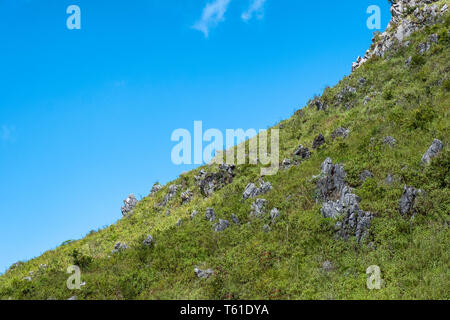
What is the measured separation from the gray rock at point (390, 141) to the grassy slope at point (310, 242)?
33 centimetres

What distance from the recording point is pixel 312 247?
16828mm

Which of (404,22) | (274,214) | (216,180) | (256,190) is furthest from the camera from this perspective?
(404,22)

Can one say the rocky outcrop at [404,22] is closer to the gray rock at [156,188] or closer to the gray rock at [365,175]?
the gray rock at [365,175]

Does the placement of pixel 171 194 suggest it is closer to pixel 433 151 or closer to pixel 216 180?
pixel 216 180

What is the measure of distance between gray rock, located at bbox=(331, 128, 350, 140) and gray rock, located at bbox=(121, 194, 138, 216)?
23929 mm

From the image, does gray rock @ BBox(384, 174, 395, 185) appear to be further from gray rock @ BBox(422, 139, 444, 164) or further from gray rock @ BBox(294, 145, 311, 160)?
gray rock @ BBox(294, 145, 311, 160)

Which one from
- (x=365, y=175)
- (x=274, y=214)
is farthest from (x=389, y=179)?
(x=274, y=214)

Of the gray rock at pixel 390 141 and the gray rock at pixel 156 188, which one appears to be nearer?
the gray rock at pixel 390 141

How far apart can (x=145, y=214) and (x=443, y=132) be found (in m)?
27.0

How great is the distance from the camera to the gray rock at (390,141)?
2250cm

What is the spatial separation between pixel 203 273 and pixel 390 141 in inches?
630

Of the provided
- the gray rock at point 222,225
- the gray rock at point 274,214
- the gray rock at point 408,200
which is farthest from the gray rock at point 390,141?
the gray rock at point 222,225

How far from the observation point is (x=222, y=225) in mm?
21766
